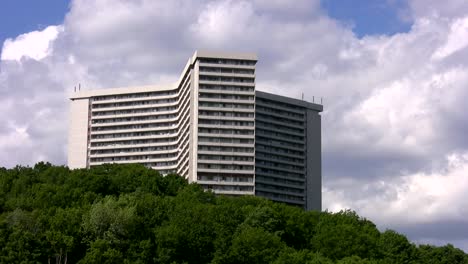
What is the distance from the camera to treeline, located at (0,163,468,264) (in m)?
108

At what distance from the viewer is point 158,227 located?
116m

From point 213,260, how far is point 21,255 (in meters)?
24.3

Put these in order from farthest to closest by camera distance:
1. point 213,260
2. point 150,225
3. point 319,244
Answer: point 319,244 < point 150,225 < point 213,260

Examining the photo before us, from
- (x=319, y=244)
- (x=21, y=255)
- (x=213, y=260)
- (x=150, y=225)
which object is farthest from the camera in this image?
(x=319, y=244)

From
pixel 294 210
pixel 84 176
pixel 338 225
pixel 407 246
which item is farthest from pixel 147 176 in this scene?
pixel 407 246

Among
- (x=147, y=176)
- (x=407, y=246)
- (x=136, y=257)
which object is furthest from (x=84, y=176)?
(x=407, y=246)

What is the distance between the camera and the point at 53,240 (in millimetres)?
106562

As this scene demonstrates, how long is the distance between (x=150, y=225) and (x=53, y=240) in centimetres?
1574

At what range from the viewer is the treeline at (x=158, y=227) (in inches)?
4252

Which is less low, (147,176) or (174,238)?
(147,176)

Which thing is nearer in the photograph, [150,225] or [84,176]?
[150,225]

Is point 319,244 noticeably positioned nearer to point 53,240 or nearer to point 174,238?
point 174,238

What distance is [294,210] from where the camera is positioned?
13750 centimetres

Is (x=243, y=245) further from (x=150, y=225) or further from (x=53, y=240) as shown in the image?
(x=53, y=240)
